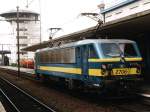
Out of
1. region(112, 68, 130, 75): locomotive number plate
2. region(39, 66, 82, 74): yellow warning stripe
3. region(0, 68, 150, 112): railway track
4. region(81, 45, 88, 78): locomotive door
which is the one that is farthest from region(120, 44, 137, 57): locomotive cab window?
region(39, 66, 82, 74): yellow warning stripe

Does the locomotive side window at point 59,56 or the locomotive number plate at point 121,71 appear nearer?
the locomotive number plate at point 121,71

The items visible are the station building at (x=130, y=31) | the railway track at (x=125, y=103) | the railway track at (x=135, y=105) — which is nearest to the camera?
the railway track at (x=135, y=105)

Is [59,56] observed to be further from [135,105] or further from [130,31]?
A: [135,105]

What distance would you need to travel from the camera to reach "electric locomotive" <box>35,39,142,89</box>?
15310 mm

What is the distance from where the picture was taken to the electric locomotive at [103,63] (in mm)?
15310

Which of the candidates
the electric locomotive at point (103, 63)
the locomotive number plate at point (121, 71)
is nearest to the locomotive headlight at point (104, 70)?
the electric locomotive at point (103, 63)

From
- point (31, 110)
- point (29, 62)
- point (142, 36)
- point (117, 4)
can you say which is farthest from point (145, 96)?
point (29, 62)

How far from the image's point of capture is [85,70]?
55.0ft

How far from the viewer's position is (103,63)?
15.3 meters

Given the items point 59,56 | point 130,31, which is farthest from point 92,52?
point 130,31

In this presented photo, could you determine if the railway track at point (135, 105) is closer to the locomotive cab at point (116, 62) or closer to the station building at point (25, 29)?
the locomotive cab at point (116, 62)

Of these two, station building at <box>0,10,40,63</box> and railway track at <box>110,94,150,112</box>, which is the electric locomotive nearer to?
railway track at <box>110,94,150,112</box>

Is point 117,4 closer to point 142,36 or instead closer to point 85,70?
point 142,36

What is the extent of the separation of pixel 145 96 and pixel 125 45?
2.34 metres
